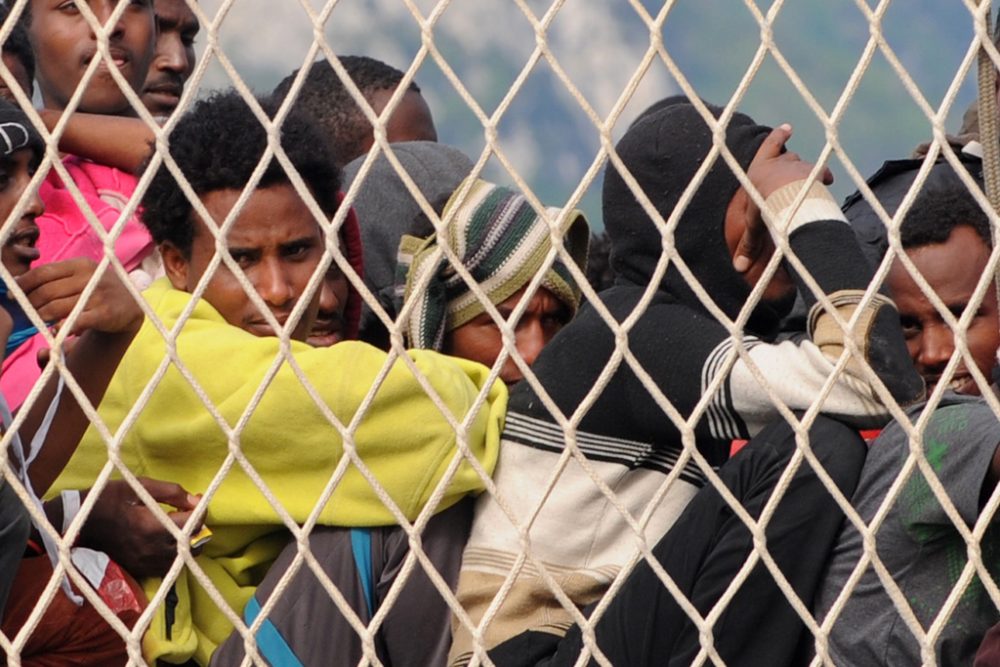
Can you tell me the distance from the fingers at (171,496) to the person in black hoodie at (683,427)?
28 cm

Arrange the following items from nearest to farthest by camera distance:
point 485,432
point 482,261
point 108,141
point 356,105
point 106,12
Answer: point 485,432, point 482,261, point 108,141, point 106,12, point 356,105

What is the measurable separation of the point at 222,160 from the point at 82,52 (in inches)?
21.2

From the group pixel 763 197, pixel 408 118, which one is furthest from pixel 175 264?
pixel 408 118

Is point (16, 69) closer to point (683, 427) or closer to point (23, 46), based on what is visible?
point (23, 46)

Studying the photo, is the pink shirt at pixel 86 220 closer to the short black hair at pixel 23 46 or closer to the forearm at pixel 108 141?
the forearm at pixel 108 141

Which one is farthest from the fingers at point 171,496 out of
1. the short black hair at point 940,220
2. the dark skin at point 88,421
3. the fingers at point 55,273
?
the short black hair at point 940,220

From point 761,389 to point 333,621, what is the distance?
472mm

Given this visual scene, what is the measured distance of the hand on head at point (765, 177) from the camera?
6.29 feet

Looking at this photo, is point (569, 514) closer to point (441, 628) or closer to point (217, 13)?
point (441, 628)

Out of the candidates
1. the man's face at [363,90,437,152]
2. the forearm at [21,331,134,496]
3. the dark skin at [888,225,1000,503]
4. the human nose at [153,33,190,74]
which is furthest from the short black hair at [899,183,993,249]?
the human nose at [153,33,190,74]

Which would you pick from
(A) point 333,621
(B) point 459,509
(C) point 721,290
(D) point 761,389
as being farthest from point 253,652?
(C) point 721,290

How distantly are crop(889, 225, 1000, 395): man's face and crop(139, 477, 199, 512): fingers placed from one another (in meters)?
0.90

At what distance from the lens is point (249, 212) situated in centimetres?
206

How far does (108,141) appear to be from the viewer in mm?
2350
